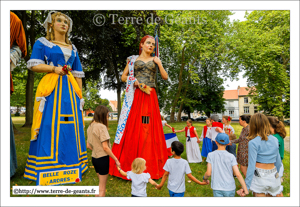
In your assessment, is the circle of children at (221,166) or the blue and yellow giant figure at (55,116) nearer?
the circle of children at (221,166)

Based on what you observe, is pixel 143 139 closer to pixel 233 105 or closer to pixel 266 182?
pixel 266 182

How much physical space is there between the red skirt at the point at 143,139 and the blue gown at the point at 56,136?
864mm

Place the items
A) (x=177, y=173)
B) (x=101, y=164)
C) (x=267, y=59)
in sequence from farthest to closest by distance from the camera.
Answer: (x=267, y=59) → (x=101, y=164) → (x=177, y=173)

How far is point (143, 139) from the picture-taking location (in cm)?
401

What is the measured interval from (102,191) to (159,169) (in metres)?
1.49

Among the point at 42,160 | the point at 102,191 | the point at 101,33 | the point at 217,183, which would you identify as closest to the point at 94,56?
the point at 101,33

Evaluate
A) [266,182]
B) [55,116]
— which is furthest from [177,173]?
[55,116]

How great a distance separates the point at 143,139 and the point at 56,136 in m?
1.64

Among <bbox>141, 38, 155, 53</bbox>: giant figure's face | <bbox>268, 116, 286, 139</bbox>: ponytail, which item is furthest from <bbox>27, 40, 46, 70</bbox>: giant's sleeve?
<bbox>268, 116, 286, 139</bbox>: ponytail

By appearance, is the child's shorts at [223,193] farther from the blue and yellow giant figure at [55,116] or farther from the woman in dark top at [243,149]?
the blue and yellow giant figure at [55,116]

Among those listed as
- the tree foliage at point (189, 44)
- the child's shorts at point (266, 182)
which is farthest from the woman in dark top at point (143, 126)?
the tree foliage at point (189, 44)

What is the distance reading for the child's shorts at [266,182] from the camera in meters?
2.66

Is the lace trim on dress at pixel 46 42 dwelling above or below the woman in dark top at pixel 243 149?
above
